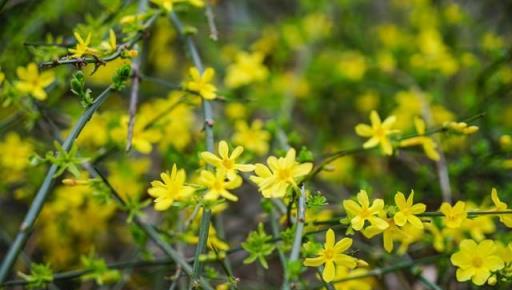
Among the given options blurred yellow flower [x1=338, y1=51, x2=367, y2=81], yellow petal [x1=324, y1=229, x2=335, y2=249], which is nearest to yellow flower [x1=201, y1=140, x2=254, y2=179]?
yellow petal [x1=324, y1=229, x2=335, y2=249]

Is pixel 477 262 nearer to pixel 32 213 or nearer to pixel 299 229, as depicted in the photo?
pixel 299 229

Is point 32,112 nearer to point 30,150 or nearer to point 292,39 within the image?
point 30,150

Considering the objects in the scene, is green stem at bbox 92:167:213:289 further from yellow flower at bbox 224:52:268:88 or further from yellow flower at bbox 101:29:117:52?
yellow flower at bbox 224:52:268:88

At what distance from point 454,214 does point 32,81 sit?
1.40 meters

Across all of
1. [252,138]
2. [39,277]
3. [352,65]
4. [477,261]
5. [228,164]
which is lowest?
[39,277]

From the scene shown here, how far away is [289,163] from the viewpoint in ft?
4.53

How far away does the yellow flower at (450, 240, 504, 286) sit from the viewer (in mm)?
1410

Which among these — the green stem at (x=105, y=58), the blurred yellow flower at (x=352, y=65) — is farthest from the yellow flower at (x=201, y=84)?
the blurred yellow flower at (x=352, y=65)

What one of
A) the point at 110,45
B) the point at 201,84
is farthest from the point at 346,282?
the point at 110,45

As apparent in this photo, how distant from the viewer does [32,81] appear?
1831 mm

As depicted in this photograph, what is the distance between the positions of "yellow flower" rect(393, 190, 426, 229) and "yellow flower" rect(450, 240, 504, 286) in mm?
167

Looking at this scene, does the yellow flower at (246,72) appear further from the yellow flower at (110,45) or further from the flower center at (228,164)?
the flower center at (228,164)

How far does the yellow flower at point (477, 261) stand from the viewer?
1410 mm

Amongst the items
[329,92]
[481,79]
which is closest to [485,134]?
[481,79]
